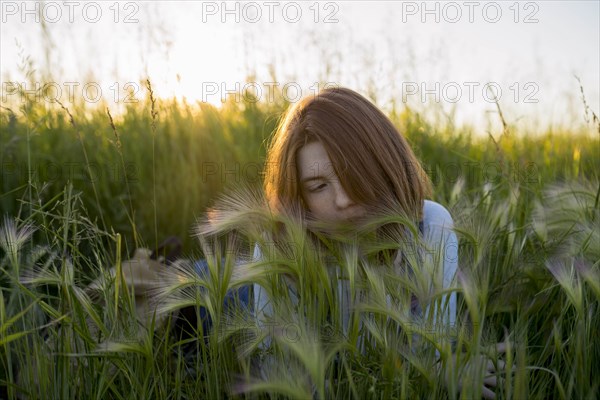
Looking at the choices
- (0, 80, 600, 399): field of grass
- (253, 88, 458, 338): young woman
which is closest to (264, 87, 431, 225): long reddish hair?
(253, 88, 458, 338): young woman

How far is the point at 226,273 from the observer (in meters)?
1.22

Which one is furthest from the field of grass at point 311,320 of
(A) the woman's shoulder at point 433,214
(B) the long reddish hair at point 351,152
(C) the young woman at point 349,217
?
(B) the long reddish hair at point 351,152

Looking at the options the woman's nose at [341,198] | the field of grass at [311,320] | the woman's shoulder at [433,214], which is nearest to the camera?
the field of grass at [311,320]

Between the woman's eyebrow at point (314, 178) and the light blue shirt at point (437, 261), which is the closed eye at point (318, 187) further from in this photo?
the light blue shirt at point (437, 261)

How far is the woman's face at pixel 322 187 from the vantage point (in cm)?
182

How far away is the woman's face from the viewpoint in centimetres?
182

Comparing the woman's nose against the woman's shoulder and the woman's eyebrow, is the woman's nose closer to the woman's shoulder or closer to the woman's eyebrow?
the woman's eyebrow

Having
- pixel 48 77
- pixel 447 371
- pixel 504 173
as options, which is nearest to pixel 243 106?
pixel 48 77

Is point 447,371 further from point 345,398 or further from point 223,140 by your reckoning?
point 223,140

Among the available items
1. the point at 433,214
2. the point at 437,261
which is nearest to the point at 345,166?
the point at 433,214

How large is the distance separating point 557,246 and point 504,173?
0.46 m

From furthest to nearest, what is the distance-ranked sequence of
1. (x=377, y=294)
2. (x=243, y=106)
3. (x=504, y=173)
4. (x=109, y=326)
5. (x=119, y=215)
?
(x=243, y=106)
(x=119, y=215)
(x=504, y=173)
(x=109, y=326)
(x=377, y=294)

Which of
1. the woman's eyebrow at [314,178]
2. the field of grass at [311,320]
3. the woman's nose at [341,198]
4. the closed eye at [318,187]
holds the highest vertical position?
the woman's eyebrow at [314,178]

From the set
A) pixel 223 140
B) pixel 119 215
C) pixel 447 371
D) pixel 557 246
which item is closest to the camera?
pixel 447 371
